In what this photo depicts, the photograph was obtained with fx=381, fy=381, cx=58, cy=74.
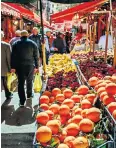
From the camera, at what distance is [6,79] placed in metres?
9.07

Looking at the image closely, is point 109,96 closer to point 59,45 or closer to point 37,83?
point 37,83

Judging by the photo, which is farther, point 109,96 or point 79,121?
point 109,96

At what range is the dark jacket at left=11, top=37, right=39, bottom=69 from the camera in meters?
8.15

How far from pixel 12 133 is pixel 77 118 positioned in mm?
2256

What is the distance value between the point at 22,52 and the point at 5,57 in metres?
0.82

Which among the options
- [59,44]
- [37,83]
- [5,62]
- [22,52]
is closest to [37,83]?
[37,83]

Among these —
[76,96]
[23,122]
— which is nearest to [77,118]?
[76,96]

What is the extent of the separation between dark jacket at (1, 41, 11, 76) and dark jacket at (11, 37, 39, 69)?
57 cm

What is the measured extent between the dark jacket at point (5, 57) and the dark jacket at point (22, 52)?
0.57m

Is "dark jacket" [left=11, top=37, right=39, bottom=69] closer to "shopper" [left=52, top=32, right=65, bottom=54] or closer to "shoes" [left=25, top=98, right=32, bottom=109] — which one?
"shoes" [left=25, top=98, right=32, bottom=109]

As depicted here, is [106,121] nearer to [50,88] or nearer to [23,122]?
[50,88]

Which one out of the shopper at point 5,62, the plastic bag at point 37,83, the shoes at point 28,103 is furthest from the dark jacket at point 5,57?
the shoes at point 28,103

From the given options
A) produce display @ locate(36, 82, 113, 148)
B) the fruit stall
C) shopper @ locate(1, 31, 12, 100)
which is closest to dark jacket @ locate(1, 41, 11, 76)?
shopper @ locate(1, 31, 12, 100)

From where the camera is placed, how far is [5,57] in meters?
8.84
